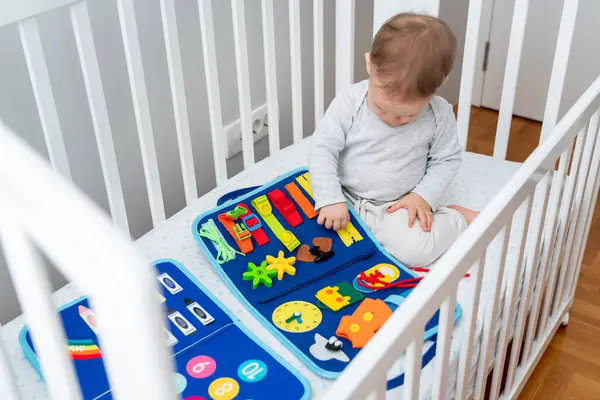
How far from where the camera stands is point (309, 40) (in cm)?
161

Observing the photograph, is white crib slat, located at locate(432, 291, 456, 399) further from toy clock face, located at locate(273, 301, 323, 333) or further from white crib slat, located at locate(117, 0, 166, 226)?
white crib slat, located at locate(117, 0, 166, 226)

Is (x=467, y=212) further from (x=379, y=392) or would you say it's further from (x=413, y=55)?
(x=379, y=392)

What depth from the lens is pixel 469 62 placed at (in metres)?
1.28

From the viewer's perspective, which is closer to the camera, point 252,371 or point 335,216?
point 252,371

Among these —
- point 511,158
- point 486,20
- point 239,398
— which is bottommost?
point 511,158

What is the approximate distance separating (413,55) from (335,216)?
285mm

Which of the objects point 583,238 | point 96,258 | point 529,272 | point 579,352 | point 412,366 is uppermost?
point 96,258

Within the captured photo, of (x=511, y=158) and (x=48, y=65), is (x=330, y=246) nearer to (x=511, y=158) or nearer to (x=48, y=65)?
(x=48, y=65)

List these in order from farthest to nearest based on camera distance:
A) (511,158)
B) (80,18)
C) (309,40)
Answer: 1. (511,158)
2. (309,40)
3. (80,18)

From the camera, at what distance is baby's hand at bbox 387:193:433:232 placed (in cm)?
108

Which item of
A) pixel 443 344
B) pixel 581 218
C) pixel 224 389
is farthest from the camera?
pixel 581 218

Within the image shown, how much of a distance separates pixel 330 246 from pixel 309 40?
708mm

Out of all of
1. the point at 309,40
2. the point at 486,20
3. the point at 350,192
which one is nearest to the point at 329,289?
the point at 350,192

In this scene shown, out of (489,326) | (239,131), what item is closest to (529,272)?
(489,326)
